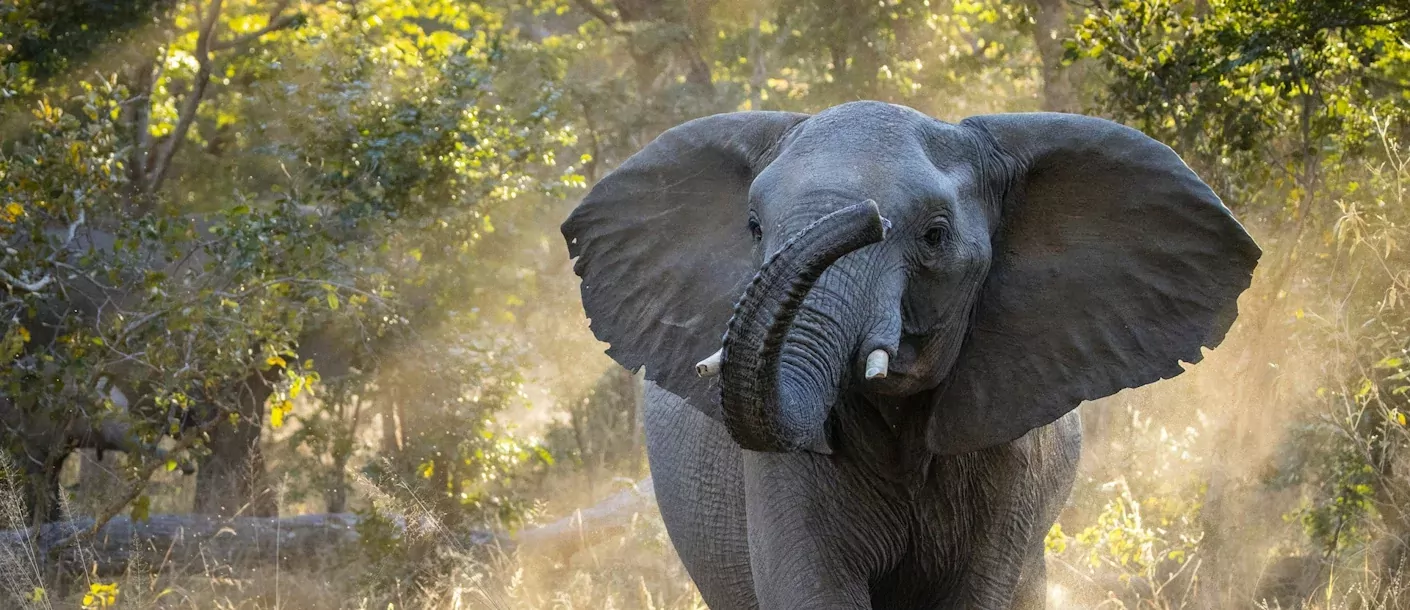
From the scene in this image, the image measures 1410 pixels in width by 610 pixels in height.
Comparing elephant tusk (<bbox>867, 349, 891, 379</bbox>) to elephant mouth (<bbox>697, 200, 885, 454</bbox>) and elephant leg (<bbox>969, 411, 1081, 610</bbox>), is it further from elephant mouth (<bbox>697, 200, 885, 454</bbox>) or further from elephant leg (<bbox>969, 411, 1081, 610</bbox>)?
elephant leg (<bbox>969, 411, 1081, 610</bbox>)

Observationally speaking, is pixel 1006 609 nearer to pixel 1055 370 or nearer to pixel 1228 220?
pixel 1055 370

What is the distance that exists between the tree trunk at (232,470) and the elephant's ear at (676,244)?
6167mm

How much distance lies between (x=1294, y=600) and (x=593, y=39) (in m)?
13.0

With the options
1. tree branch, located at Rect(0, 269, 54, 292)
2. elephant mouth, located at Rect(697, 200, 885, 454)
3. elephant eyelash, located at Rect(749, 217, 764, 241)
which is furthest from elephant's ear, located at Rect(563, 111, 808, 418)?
tree branch, located at Rect(0, 269, 54, 292)

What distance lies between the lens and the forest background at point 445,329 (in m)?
7.53

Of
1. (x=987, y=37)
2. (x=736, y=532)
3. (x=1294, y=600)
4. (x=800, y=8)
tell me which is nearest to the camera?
(x=736, y=532)

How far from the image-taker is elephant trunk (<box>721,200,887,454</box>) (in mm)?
3189

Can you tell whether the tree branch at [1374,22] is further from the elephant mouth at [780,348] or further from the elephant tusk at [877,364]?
the elephant mouth at [780,348]

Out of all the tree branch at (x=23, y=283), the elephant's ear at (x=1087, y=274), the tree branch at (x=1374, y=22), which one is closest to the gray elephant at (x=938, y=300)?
the elephant's ear at (x=1087, y=274)

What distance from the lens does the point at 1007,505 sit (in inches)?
178

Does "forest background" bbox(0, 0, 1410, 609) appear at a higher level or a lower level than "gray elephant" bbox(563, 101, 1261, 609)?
lower

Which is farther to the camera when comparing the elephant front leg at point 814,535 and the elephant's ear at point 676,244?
the elephant's ear at point 676,244

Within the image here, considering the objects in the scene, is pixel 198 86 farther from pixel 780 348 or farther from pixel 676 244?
pixel 780 348

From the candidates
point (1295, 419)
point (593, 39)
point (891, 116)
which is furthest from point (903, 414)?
point (593, 39)
